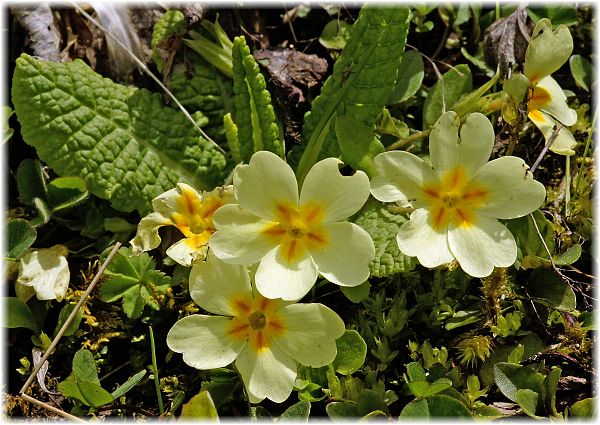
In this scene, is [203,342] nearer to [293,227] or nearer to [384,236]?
[293,227]

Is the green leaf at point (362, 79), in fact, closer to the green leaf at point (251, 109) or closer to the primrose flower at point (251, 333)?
the green leaf at point (251, 109)

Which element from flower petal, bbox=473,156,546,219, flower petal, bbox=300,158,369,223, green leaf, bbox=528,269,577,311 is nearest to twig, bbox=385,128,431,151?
flower petal, bbox=473,156,546,219

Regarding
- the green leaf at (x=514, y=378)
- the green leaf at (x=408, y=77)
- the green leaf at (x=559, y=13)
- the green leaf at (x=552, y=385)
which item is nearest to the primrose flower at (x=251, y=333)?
the green leaf at (x=514, y=378)

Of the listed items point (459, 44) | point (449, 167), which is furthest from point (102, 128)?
point (459, 44)

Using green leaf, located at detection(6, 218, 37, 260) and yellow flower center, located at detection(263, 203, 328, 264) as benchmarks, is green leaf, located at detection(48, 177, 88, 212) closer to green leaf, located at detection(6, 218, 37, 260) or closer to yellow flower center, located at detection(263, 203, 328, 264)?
green leaf, located at detection(6, 218, 37, 260)

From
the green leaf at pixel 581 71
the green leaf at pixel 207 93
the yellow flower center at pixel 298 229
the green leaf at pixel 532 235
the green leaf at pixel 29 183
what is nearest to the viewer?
the yellow flower center at pixel 298 229

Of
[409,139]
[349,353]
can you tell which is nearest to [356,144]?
[409,139]

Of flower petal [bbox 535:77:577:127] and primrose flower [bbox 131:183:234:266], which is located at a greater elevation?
flower petal [bbox 535:77:577:127]
